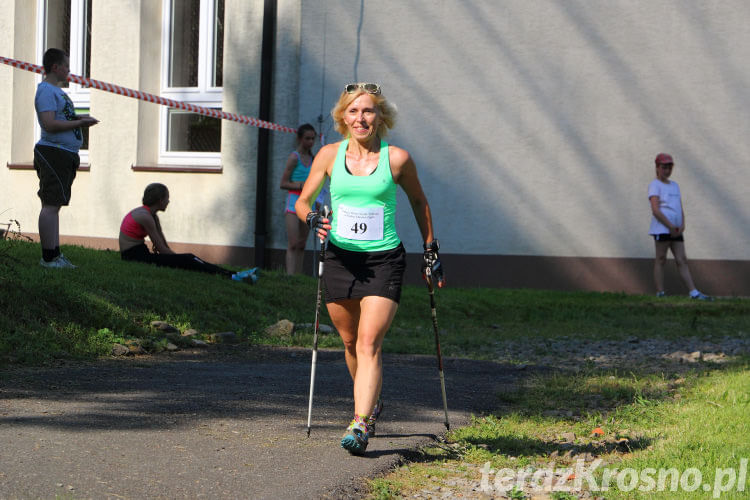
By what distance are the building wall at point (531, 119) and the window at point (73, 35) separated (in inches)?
126

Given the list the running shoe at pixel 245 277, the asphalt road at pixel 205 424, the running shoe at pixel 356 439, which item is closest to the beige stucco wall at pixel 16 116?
the running shoe at pixel 245 277

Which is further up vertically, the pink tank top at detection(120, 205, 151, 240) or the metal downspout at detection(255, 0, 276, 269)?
the metal downspout at detection(255, 0, 276, 269)

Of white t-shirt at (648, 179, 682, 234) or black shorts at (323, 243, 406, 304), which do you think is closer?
black shorts at (323, 243, 406, 304)

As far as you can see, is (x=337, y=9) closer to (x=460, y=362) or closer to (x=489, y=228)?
(x=489, y=228)

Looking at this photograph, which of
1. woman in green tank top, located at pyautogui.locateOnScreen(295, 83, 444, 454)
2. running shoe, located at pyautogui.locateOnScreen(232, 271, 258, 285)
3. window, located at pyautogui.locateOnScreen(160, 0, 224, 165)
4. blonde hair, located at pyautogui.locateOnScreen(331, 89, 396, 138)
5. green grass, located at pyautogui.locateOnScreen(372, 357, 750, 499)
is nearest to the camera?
green grass, located at pyautogui.locateOnScreen(372, 357, 750, 499)

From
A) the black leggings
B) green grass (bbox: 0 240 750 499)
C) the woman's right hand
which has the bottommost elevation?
green grass (bbox: 0 240 750 499)

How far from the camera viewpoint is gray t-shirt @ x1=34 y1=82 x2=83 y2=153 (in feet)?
33.1

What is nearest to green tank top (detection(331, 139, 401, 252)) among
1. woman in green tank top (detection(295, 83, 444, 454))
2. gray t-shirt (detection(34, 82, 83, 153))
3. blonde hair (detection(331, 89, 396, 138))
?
woman in green tank top (detection(295, 83, 444, 454))

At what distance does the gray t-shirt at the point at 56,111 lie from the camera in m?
10.1

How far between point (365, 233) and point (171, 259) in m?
6.53

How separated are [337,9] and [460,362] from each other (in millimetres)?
8340

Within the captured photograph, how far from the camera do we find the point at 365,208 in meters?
5.42

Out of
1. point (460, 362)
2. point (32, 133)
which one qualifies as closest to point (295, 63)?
point (32, 133)

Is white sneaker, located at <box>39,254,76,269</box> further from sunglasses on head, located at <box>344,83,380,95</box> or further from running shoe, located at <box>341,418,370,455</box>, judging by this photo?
running shoe, located at <box>341,418,370,455</box>
